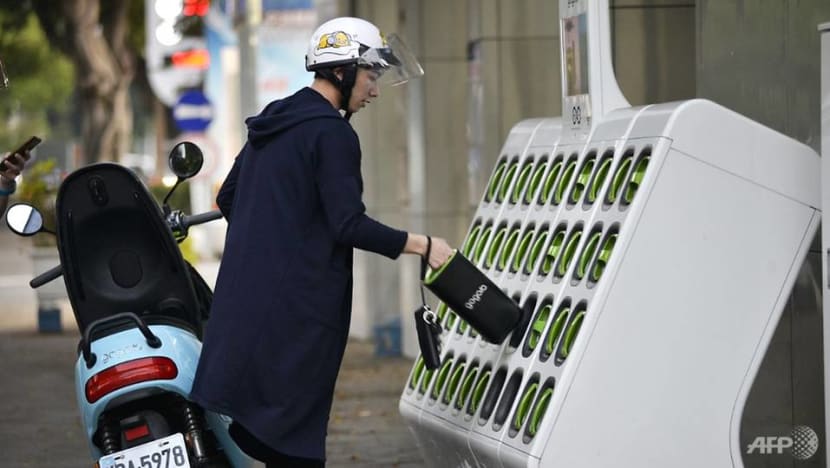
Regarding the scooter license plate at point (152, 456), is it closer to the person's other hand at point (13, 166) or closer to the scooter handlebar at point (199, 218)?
the scooter handlebar at point (199, 218)

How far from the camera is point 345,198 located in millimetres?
4926

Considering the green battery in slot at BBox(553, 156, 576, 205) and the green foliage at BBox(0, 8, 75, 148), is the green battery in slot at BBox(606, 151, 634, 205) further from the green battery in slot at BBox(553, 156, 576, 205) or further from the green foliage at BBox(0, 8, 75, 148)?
the green foliage at BBox(0, 8, 75, 148)

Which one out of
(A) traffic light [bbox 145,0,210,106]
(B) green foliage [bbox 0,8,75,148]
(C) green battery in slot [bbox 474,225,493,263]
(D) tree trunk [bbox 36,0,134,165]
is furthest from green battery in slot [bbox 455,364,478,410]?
(D) tree trunk [bbox 36,0,134,165]

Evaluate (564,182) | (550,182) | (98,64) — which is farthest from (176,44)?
(564,182)

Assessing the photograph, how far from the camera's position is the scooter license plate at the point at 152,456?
5.14m

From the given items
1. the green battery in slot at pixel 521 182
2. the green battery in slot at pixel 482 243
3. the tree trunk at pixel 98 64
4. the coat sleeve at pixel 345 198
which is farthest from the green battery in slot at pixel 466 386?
the tree trunk at pixel 98 64

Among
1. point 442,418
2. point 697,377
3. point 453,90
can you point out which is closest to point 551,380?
point 697,377

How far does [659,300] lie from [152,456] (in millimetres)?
1662

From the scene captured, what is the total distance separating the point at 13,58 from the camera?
43406 millimetres

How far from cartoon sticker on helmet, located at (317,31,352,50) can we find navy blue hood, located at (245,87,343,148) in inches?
5.8

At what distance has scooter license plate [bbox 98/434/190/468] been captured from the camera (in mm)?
5137

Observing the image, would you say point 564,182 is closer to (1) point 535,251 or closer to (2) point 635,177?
(1) point 535,251

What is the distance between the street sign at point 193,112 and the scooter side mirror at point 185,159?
773 inches

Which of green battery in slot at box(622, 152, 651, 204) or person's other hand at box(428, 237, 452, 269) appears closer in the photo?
person's other hand at box(428, 237, 452, 269)
